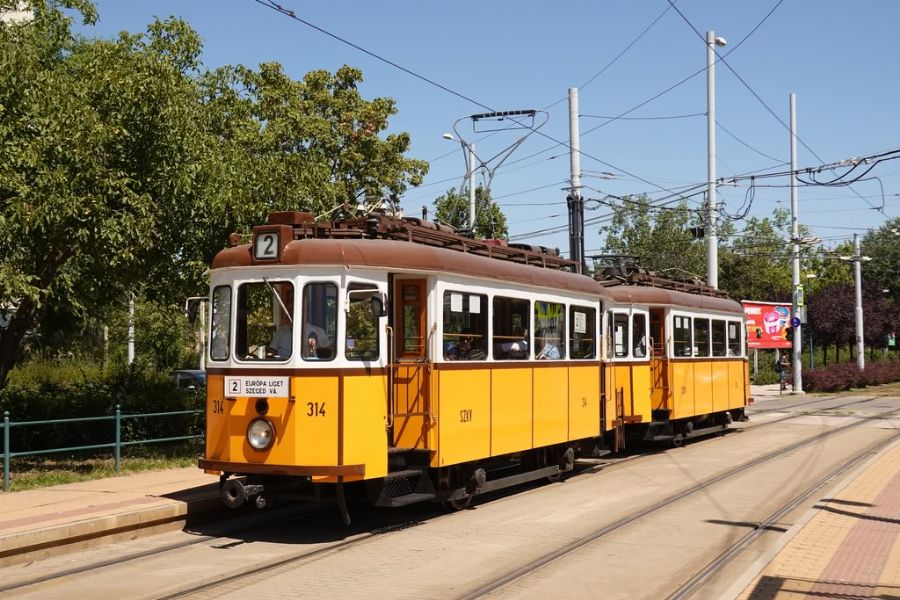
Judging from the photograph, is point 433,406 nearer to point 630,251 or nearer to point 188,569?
point 188,569

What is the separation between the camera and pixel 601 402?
54.1 ft

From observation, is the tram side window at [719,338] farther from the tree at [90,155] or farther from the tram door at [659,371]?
the tree at [90,155]

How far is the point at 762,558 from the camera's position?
9055mm

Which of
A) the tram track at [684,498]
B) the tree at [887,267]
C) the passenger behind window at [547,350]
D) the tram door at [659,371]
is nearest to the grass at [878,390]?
the tram track at [684,498]

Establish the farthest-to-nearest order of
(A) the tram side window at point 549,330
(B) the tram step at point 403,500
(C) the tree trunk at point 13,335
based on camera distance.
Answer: (C) the tree trunk at point 13,335, (A) the tram side window at point 549,330, (B) the tram step at point 403,500

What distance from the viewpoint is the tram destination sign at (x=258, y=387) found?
10461 mm

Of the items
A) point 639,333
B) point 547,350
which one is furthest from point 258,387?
point 639,333

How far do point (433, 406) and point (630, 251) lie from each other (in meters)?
55.2

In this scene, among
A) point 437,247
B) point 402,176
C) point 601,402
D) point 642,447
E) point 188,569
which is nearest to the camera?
point 188,569

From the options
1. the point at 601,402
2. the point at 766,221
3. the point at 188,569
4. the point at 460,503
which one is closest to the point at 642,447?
the point at 601,402

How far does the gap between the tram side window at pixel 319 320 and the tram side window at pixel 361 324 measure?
161mm

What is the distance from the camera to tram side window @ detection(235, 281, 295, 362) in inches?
420

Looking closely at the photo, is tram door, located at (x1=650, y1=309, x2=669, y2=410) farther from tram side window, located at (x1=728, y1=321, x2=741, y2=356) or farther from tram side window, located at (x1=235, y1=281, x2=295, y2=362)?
tram side window, located at (x1=235, y1=281, x2=295, y2=362)

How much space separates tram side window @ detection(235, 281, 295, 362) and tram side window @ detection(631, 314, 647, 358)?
379 inches
